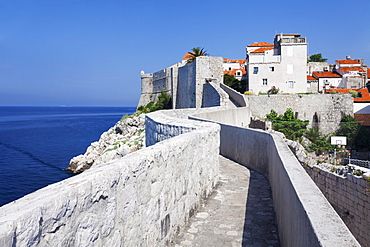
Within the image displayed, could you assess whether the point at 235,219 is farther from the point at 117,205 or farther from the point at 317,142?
the point at 317,142

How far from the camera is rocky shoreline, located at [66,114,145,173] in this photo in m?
20.5

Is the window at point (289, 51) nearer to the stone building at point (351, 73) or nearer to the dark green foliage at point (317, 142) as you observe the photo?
the dark green foliage at point (317, 142)

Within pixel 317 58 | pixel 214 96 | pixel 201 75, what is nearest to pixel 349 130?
pixel 214 96

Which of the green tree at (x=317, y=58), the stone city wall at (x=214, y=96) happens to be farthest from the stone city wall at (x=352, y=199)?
the green tree at (x=317, y=58)

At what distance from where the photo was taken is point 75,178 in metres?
2.31

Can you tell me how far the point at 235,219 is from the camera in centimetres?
502

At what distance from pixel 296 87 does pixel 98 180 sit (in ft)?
127

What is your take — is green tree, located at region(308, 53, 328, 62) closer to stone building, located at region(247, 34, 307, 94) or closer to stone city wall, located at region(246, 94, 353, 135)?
stone building, located at region(247, 34, 307, 94)

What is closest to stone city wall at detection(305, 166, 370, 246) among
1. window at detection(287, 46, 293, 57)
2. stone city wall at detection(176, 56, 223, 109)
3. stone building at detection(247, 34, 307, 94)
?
stone city wall at detection(176, 56, 223, 109)

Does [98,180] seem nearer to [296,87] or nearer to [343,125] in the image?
[343,125]

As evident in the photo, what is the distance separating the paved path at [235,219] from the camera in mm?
4281

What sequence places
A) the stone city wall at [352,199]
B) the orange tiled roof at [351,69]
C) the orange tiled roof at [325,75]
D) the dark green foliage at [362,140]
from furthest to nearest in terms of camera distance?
the orange tiled roof at [351,69]
the orange tiled roof at [325,75]
the dark green foliage at [362,140]
the stone city wall at [352,199]

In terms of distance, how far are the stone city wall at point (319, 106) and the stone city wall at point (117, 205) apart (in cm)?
2926

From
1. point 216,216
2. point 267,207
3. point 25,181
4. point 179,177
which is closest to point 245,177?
point 267,207
